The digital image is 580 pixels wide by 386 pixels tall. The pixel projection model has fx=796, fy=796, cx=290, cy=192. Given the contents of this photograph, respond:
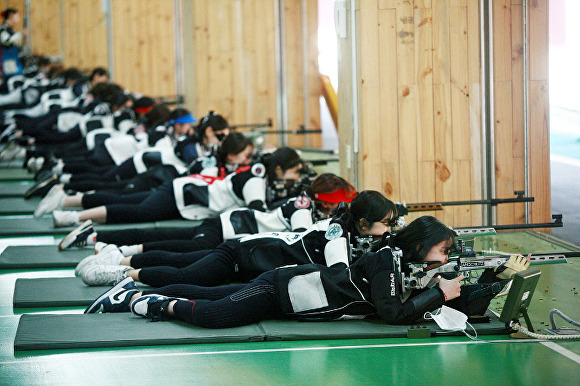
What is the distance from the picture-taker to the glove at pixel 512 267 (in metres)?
3.80

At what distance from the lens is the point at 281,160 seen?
579 centimetres

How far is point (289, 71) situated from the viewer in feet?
35.7

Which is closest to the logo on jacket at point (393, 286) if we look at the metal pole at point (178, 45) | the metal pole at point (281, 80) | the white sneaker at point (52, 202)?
the white sneaker at point (52, 202)

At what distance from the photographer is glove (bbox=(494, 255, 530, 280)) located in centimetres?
380

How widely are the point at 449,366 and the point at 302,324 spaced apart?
827 mm

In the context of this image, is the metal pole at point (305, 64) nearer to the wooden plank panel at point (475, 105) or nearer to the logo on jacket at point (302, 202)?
the wooden plank panel at point (475, 105)

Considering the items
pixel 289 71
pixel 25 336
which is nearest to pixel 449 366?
pixel 25 336

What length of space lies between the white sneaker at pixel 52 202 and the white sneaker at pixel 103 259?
2.03 m

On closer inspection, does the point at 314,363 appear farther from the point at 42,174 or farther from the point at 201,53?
the point at 201,53

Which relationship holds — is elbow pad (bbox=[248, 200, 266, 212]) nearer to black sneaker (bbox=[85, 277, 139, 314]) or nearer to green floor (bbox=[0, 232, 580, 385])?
black sneaker (bbox=[85, 277, 139, 314])

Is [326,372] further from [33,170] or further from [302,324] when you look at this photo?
[33,170]

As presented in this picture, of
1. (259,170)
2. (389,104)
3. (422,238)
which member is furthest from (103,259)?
(389,104)

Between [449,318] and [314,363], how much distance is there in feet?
2.53

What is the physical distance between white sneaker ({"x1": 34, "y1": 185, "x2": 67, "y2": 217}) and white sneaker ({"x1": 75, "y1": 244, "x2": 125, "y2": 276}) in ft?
6.65
